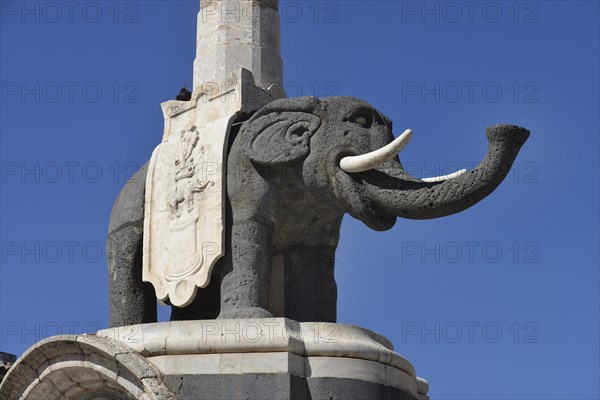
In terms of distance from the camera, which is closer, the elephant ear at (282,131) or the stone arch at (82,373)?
the stone arch at (82,373)

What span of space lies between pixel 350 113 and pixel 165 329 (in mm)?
2576

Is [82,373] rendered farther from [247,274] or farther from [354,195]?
[354,195]

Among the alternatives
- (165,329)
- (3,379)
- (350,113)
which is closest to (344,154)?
(350,113)

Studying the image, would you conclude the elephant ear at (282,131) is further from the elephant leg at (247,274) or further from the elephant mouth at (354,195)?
the elephant leg at (247,274)

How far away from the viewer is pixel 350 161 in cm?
1285

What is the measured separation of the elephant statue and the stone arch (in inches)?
33.0

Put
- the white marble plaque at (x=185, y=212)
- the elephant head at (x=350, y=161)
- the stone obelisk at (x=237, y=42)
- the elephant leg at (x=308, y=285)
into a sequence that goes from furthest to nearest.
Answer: the stone obelisk at (x=237, y=42) < the elephant leg at (x=308, y=285) < the white marble plaque at (x=185, y=212) < the elephant head at (x=350, y=161)

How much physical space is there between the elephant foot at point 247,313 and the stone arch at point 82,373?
2.82ft

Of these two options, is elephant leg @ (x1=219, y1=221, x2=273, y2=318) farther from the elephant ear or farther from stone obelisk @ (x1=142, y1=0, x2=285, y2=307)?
the elephant ear

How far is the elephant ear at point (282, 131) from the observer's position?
42.7 ft

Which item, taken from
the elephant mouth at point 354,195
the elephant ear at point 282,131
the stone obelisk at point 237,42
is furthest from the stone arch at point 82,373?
the stone obelisk at point 237,42

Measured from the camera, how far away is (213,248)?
42.4 feet

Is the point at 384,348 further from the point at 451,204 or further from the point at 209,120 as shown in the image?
the point at 209,120

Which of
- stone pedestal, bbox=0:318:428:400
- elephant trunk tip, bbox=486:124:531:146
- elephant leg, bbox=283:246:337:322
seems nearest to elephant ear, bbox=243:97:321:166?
elephant leg, bbox=283:246:337:322
